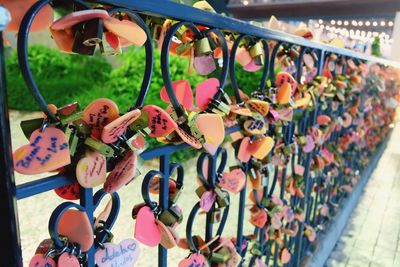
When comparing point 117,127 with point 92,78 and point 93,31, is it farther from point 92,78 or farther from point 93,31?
point 92,78

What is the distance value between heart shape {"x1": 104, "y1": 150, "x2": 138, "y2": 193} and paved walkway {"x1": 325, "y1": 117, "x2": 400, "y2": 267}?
6.49 feet

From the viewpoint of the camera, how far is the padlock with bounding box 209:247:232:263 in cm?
95

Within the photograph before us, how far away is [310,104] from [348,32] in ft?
19.1

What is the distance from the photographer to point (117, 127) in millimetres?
542

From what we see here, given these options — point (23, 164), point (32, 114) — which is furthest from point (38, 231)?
point (32, 114)

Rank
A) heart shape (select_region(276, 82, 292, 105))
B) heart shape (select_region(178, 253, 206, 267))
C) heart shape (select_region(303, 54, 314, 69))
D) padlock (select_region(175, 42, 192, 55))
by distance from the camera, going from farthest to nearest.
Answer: heart shape (select_region(303, 54, 314, 69)) < heart shape (select_region(276, 82, 292, 105)) < heart shape (select_region(178, 253, 206, 267)) < padlock (select_region(175, 42, 192, 55))

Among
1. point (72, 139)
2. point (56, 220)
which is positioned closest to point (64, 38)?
point (72, 139)

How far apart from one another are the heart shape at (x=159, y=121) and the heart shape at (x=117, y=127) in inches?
2.2

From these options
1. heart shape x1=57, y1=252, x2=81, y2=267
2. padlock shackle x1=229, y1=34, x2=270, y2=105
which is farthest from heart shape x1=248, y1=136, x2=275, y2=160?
heart shape x1=57, y1=252, x2=81, y2=267

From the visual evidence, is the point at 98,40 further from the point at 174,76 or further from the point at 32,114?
the point at 32,114

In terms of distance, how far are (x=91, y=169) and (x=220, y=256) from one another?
1.72 ft

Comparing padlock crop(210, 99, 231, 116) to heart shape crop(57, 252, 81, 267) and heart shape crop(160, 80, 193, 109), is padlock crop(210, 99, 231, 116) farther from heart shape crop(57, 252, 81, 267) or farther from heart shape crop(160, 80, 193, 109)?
heart shape crop(57, 252, 81, 267)

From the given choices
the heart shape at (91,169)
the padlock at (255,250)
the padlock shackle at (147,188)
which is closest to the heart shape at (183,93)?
the padlock shackle at (147,188)

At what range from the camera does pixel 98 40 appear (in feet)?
1.58
